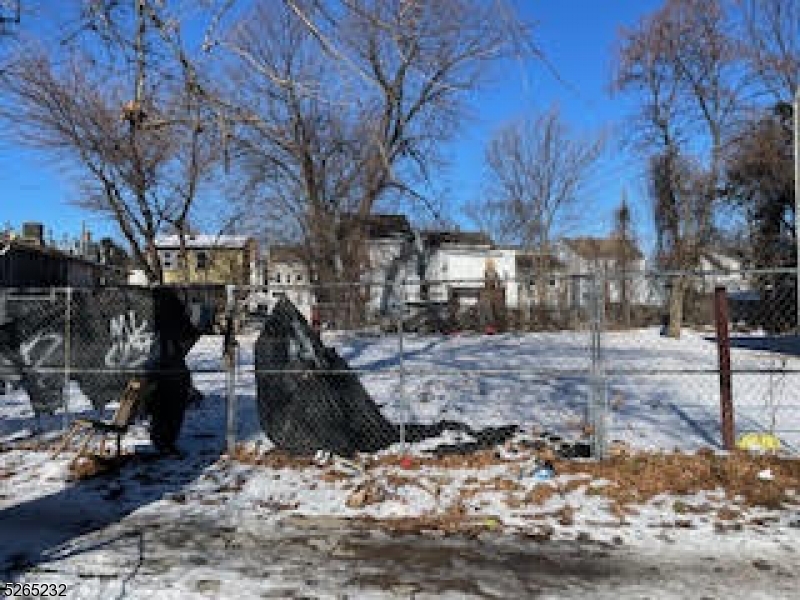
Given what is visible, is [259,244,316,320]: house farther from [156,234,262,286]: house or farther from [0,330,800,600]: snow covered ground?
[0,330,800,600]: snow covered ground

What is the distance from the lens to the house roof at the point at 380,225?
29.7 m

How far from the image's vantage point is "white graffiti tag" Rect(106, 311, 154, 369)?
27.8ft

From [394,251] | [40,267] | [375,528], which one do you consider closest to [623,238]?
[394,251]

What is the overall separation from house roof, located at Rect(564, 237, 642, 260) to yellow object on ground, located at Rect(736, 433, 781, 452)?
1525 inches

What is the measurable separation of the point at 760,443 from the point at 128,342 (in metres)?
7.01

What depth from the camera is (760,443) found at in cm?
749

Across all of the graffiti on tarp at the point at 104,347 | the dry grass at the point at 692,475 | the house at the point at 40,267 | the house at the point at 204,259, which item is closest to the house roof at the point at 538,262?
the house at the point at 204,259

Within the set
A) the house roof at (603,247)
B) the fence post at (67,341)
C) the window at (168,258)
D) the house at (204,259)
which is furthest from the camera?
the window at (168,258)

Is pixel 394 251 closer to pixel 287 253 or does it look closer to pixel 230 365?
pixel 287 253

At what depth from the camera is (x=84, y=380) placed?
29.2 feet

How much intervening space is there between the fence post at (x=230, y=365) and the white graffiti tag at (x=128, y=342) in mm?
1048

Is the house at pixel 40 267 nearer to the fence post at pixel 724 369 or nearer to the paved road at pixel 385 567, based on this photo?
the paved road at pixel 385 567

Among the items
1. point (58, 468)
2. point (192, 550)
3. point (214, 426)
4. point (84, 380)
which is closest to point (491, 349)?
point (214, 426)

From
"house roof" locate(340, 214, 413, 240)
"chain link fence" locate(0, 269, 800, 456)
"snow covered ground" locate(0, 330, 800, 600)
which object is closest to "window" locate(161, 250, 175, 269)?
"house roof" locate(340, 214, 413, 240)
